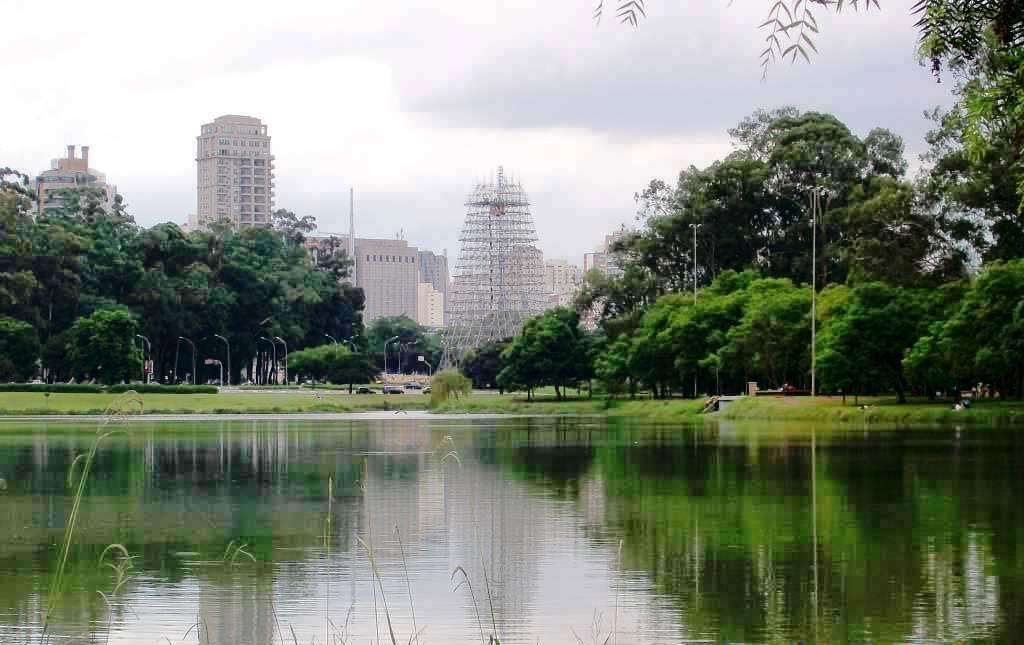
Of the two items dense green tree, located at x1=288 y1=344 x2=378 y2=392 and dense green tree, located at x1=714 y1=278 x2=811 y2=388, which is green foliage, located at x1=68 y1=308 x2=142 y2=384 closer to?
dense green tree, located at x1=288 y1=344 x2=378 y2=392

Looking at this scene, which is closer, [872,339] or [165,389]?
[872,339]

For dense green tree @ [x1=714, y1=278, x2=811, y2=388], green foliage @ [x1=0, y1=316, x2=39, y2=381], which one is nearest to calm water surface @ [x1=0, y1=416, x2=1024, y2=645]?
dense green tree @ [x1=714, y1=278, x2=811, y2=388]

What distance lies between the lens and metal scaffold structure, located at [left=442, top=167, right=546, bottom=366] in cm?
18488

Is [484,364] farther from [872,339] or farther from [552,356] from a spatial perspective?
[872,339]

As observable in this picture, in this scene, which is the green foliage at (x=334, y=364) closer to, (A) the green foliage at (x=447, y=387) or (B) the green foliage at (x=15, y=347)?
(B) the green foliage at (x=15, y=347)

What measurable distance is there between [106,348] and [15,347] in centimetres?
844

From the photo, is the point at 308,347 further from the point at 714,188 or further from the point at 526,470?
the point at 526,470

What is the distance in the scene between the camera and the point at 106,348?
374 ft

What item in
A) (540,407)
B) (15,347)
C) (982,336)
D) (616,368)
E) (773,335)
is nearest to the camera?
(982,336)

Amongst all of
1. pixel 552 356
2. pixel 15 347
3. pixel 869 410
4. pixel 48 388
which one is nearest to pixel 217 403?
pixel 48 388

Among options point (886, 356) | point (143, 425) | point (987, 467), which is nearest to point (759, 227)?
point (886, 356)

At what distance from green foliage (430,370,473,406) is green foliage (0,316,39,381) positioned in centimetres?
3112

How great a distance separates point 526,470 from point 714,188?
3111 inches

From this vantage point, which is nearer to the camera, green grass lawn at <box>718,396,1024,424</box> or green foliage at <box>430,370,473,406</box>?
green grass lawn at <box>718,396,1024,424</box>
